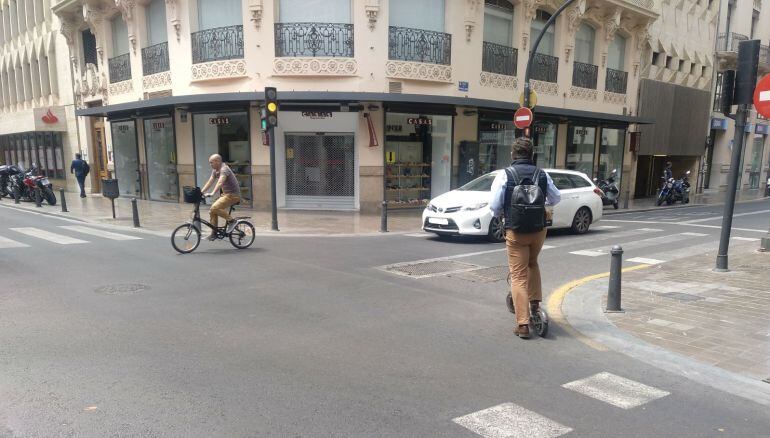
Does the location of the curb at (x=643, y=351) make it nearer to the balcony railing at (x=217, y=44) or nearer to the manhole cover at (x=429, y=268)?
the manhole cover at (x=429, y=268)

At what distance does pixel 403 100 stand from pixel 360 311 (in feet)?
36.1

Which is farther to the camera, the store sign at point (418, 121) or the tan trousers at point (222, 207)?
the store sign at point (418, 121)

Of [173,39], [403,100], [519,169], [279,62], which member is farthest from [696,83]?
[519,169]

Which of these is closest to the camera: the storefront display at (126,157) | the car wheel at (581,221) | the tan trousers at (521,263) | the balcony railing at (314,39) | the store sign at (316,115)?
the tan trousers at (521,263)

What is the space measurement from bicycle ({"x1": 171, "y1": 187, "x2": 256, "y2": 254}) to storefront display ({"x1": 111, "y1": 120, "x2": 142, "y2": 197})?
13.4 m

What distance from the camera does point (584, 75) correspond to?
892 inches

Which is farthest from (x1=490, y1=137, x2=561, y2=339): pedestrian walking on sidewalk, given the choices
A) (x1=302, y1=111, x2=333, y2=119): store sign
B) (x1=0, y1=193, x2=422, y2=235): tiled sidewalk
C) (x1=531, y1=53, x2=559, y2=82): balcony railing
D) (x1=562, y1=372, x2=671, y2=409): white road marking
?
(x1=531, y1=53, x2=559, y2=82): balcony railing

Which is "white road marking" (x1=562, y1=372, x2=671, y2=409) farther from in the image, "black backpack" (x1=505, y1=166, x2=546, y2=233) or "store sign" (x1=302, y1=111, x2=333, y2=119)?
"store sign" (x1=302, y1=111, x2=333, y2=119)

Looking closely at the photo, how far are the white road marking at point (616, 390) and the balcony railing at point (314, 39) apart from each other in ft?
45.8

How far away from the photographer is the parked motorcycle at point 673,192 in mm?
22578

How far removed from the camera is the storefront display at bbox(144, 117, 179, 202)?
1988cm

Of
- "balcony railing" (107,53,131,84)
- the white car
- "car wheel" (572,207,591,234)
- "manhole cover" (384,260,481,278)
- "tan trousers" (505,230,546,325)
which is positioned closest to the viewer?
"tan trousers" (505,230,546,325)

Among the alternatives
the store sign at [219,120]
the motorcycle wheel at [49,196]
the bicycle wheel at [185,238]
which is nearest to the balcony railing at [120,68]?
the store sign at [219,120]

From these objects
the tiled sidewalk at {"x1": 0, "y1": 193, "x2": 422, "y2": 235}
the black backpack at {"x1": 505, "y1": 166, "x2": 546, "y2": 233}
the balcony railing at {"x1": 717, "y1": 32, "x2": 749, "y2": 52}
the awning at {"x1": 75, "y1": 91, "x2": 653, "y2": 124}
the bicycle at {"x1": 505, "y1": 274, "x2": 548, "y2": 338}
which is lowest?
the tiled sidewalk at {"x1": 0, "y1": 193, "x2": 422, "y2": 235}
